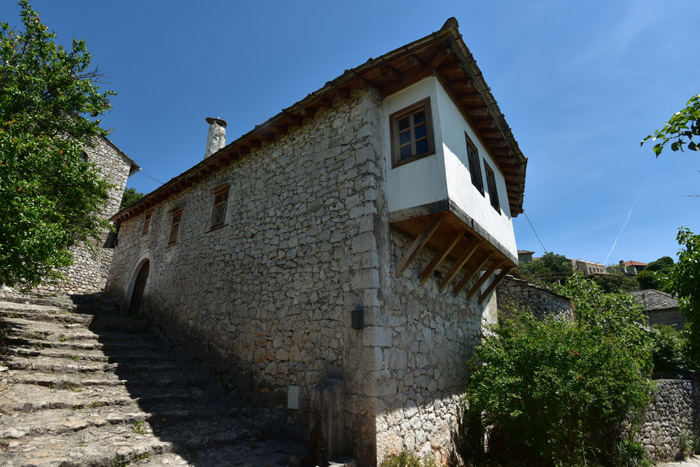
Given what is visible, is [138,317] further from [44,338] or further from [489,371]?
[489,371]

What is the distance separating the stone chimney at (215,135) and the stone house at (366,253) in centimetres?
430

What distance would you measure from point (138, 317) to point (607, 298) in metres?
14.1

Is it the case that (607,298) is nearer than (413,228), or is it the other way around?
(413,228)

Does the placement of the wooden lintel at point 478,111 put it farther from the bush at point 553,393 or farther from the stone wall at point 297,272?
the bush at point 553,393

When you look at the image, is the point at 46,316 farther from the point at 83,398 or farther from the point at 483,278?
the point at 483,278

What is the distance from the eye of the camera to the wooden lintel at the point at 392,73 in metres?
6.01

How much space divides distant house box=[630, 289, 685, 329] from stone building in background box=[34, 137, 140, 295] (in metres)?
27.3

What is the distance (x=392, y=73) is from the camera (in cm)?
612

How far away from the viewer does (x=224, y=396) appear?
6.89 metres

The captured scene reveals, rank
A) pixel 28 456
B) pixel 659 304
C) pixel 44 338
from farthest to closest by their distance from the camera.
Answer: pixel 659 304 → pixel 44 338 → pixel 28 456

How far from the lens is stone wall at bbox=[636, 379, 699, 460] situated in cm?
822

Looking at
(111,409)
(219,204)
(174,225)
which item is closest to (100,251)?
(174,225)

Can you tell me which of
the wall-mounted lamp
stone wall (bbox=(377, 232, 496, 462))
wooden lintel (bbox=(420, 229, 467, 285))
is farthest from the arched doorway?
wooden lintel (bbox=(420, 229, 467, 285))

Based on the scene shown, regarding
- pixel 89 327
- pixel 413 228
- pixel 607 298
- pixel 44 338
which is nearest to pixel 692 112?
pixel 413 228
